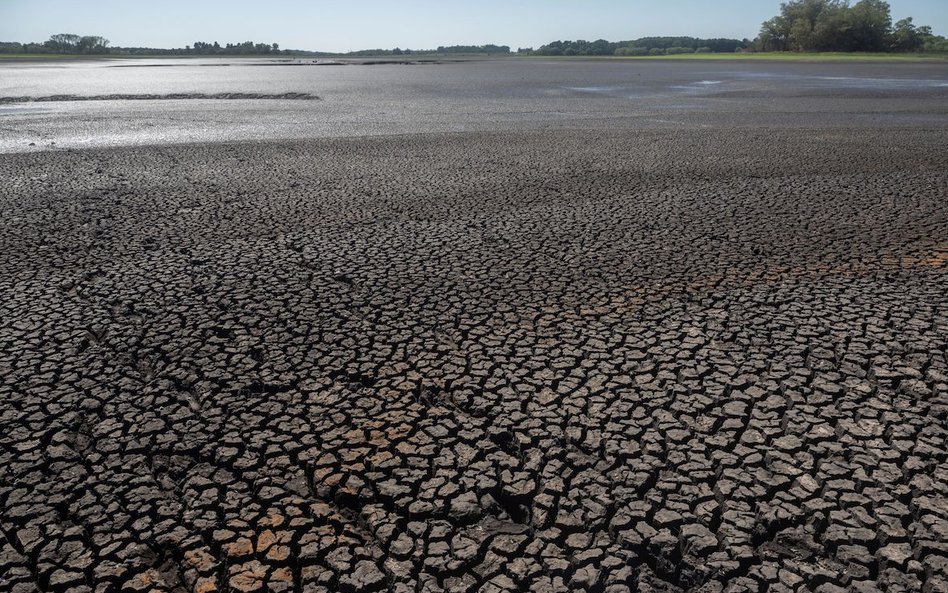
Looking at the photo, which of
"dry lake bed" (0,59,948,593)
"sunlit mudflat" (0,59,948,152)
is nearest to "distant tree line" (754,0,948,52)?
"sunlit mudflat" (0,59,948,152)

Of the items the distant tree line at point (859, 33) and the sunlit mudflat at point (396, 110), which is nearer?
the sunlit mudflat at point (396, 110)

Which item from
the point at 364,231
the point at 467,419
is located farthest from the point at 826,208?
the point at 467,419

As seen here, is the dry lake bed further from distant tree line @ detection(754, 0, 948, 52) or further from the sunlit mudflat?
distant tree line @ detection(754, 0, 948, 52)

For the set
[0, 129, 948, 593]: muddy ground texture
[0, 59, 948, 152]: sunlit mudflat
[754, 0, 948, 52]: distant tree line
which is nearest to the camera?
[0, 129, 948, 593]: muddy ground texture

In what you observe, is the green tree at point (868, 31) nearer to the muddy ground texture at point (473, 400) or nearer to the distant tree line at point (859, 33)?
the distant tree line at point (859, 33)

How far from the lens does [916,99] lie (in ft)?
46.7

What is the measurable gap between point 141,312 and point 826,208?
403cm

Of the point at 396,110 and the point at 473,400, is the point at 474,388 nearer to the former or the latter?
the point at 473,400

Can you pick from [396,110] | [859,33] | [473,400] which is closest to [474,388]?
[473,400]

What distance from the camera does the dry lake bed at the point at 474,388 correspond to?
1443 mm

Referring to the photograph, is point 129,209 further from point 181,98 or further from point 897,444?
point 181,98

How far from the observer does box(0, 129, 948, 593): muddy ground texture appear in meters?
1.44

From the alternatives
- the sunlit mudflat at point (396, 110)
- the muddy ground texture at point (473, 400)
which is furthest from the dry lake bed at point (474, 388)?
the sunlit mudflat at point (396, 110)

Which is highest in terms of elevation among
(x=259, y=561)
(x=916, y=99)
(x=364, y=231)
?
(x=916, y=99)
